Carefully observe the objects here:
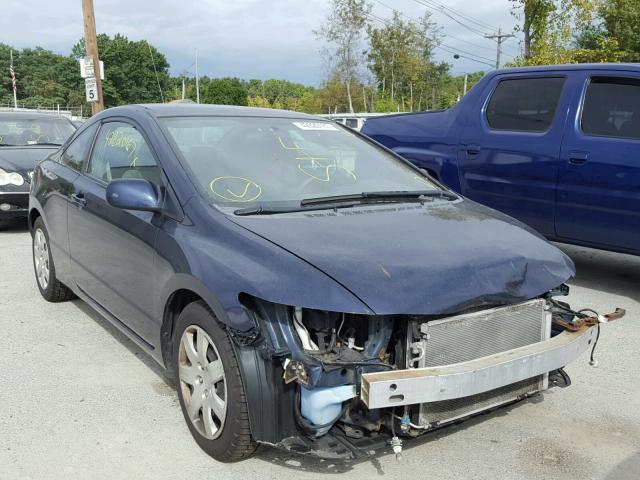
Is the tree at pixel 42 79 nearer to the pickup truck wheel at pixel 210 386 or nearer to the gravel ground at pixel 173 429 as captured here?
the gravel ground at pixel 173 429

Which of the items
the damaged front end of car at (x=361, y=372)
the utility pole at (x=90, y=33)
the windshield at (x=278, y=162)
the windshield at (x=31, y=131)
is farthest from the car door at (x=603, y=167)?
the utility pole at (x=90, y=33)

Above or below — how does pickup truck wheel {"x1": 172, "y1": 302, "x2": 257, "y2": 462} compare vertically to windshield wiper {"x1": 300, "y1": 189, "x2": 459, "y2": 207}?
below

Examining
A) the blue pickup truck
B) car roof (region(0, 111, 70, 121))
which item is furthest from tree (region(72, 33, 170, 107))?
the blue pickup truck

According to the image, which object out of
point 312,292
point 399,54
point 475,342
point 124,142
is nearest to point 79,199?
point 124,142

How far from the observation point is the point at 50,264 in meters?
4.82

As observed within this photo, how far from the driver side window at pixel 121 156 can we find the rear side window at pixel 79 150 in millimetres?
163

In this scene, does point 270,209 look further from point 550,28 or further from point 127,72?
point 127,72

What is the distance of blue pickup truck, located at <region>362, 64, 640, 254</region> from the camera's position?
16.5ft

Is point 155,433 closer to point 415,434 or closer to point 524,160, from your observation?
point 415,434

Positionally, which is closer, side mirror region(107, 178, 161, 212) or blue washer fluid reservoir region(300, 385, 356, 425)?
blue washer fluid reservoir region(300, 385, 356, 425)

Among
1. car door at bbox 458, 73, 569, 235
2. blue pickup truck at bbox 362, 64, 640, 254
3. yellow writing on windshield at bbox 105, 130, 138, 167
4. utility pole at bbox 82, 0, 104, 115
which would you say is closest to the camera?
yellow writing on windshield at bbox 105, 130, 138, 167

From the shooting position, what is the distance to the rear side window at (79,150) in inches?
171

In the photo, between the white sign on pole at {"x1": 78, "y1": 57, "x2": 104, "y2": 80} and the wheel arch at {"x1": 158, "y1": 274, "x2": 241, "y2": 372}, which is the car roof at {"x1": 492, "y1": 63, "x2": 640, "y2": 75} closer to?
the wheel arch at {"x1": 158, "y1": 274, "x2": 241, "y2": 372}

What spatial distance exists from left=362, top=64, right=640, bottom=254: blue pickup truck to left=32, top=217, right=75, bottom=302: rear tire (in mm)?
3586
